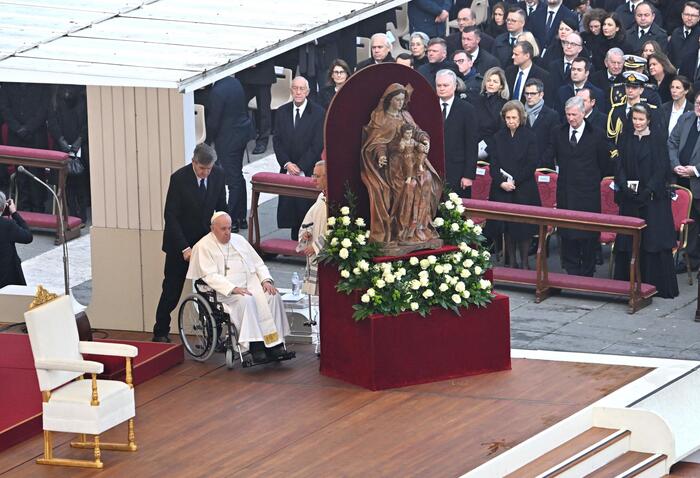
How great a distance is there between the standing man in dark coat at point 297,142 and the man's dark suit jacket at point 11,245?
10.6 ft

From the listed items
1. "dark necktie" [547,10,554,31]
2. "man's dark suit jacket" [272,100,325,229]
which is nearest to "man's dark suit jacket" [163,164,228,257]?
"man's dark suit jacket" [272,100,325,229]

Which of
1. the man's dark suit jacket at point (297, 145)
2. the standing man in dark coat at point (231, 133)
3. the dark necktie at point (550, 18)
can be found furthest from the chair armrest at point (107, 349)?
the dark necktie at point (550, 18)

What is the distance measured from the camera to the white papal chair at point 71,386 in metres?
11.4

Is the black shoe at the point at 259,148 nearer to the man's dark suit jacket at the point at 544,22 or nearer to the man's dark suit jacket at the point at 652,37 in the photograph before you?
the man's dark suit jacket at the point at 544,22

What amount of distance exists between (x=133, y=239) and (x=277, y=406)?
7.64 feet

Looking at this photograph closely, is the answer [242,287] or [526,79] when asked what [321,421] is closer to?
[242,287]

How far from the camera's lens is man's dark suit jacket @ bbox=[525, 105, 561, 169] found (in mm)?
16797

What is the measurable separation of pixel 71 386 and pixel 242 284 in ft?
6.72

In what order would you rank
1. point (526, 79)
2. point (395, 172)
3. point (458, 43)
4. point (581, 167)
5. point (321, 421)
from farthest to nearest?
point (458, 43)
point (526, 79)
point (581, 167)
point (395, 172)
point (321, 421)

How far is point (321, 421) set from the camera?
40.3 ft

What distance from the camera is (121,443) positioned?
39.0 feet

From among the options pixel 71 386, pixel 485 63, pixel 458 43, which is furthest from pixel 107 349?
pixel 458 43

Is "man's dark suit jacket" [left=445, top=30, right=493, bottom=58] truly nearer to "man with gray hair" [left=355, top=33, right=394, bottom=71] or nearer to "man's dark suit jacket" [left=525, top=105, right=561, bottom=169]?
"man with gray hair" [left=355, top=33, right=394, bottom=71]

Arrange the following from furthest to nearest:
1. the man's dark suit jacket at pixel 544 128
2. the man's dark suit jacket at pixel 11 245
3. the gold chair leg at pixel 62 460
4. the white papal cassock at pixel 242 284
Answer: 1. the man's dark suit jacket at pixel 544 128
2. the man's dark suit jacket at pixel 11 245
3. the white papal cassock at pixel 242 284
4. the gold chair leg at pixel 62 460
